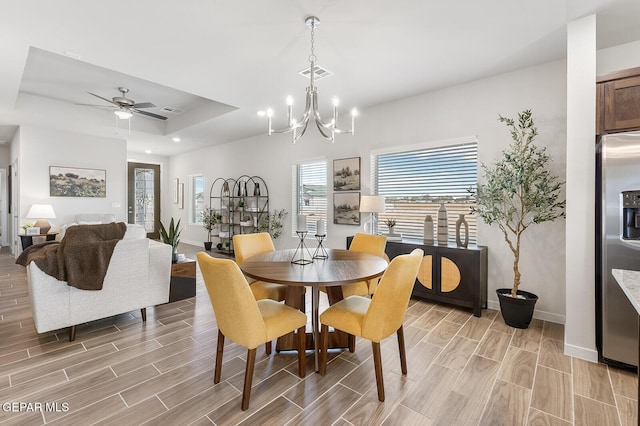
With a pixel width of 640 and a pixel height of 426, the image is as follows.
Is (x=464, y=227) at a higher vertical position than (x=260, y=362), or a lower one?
higher

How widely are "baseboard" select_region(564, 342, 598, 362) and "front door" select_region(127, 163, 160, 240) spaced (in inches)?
383

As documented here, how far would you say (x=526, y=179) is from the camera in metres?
2.85

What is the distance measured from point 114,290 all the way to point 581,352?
160 inches

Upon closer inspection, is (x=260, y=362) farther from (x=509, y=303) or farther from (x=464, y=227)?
(x=464, y=227)

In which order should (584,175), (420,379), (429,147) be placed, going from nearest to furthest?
(420,379) < (584,175) < (429,147)

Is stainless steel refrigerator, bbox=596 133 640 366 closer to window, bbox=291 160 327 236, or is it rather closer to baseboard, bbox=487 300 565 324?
baseboard, bbox=487 300 565 324

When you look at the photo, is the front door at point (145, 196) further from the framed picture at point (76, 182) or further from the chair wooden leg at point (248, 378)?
the chair wooden leg at point (248, 378)

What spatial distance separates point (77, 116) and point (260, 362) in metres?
6.07

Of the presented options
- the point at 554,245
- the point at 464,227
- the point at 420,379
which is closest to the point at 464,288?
the point at 464,227

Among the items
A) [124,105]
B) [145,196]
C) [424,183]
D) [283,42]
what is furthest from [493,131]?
[145,196]

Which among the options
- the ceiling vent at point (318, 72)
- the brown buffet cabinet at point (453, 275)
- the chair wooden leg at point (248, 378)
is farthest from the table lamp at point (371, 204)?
the chair wooden leg at point (248, 378)

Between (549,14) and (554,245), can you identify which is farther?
(554,245)

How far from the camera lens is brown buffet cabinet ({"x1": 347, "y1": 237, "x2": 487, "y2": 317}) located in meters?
3.18

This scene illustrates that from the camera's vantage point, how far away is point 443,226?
11.9ft
